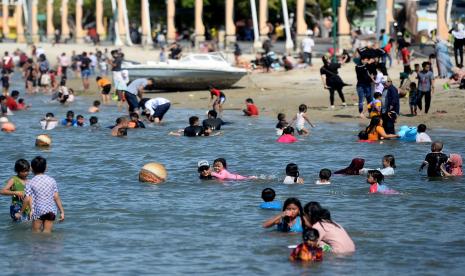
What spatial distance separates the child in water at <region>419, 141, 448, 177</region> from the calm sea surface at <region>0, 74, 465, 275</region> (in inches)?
8.4

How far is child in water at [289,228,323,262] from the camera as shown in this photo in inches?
551

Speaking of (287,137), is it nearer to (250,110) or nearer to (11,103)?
(250,110)

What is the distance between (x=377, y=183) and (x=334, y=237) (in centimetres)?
532

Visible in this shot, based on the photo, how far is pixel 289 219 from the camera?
16.1 meters

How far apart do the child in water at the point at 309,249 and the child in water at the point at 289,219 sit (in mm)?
1048

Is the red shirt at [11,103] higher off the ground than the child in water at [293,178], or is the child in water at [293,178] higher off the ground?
the red shirt at [11,103]

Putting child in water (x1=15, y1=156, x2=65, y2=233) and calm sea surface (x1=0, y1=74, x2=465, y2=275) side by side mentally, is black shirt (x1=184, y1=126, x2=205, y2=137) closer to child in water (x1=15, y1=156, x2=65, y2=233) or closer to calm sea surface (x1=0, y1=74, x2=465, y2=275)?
calm sea surface (x1=0, y1=74, x2=465, y2=275)

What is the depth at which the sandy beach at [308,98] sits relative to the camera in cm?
3147

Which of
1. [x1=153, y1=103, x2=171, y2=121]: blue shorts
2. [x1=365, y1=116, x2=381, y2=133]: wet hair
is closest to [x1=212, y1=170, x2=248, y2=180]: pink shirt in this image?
[x1=365, y1=116, x2=381, y2=133]: wet hair

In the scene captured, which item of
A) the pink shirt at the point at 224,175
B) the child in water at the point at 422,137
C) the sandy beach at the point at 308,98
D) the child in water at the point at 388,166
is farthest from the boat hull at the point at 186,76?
the pink shirt at the point at 224,175

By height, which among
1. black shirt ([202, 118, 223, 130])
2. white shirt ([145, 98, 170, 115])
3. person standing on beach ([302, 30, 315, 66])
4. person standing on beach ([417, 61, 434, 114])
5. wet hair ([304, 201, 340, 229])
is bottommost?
wet hair ([304, 201, 340, 229])

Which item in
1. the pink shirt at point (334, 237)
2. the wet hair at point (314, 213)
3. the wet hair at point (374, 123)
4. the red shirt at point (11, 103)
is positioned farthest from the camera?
the red shirt at point (11, 103)

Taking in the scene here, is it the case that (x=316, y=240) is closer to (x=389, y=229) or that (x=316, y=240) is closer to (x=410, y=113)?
(x=389, y=229)

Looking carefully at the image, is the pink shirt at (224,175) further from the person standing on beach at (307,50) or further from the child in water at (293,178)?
the person standing on beach at (307,50)
